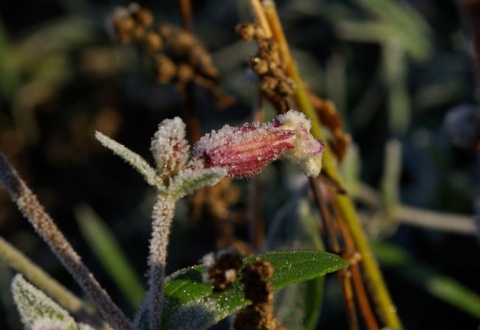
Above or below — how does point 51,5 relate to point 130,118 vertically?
above

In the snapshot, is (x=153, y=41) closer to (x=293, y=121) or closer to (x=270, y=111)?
(x=293, y=121)

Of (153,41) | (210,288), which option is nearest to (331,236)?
(210,288)

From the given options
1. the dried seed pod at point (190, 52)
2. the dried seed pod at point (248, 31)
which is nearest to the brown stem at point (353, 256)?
the dried seed pod at point (248, 31)

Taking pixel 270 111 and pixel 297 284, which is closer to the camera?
pixel 297 284

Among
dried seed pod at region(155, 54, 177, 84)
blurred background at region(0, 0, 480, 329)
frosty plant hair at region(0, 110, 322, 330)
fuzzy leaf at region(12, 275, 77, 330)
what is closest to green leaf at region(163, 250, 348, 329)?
frosty plant hair at region(0, 110, 322, 330)

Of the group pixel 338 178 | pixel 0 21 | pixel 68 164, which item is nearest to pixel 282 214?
pixel 338 178

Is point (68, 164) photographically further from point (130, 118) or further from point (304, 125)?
point (304, 125)

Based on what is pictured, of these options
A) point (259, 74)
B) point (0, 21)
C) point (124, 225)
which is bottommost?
point (124, 225)
